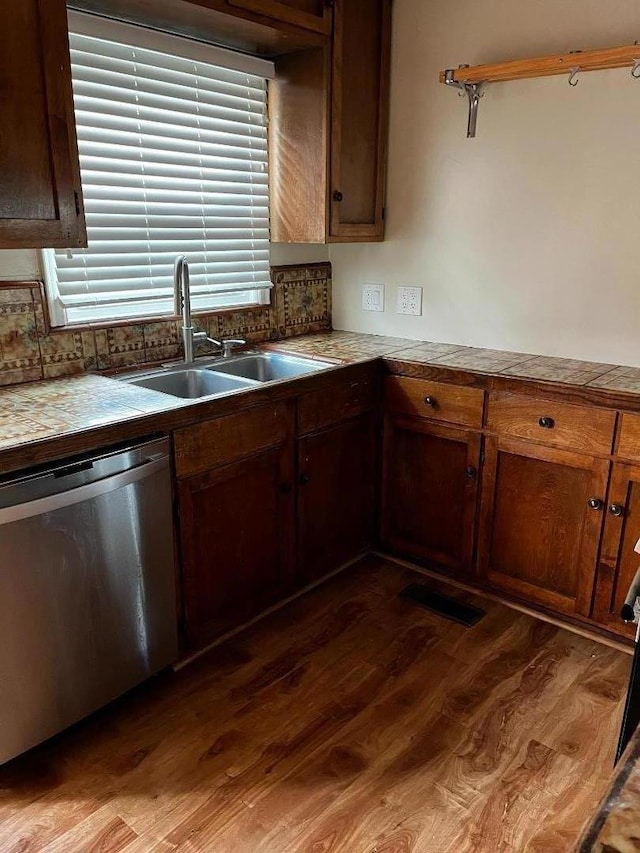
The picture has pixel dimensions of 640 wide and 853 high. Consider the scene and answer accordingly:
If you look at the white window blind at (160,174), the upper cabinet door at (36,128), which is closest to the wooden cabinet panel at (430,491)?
the white window blind at (160,174)

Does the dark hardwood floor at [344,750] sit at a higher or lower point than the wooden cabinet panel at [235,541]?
lower

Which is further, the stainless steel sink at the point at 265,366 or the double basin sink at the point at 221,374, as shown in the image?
the stainless steel sink at the point at 265,366

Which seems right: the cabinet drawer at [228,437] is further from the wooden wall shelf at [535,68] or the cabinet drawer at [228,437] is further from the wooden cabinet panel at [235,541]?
the wooden wall shelf at [535,68]

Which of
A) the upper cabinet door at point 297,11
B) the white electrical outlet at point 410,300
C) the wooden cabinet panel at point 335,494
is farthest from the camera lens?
the white electrical outlet at point 410,300

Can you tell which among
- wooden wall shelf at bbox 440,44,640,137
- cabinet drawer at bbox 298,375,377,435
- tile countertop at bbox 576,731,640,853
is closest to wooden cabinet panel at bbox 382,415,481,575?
cabinet drawer at bbox 298,375,377,435

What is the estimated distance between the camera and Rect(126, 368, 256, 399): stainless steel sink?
7.93 ft

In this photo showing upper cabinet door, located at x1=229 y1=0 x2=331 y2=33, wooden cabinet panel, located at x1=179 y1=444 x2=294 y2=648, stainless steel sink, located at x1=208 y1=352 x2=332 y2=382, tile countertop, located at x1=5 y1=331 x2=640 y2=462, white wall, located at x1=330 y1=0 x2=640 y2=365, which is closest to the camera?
tile countertop, located at x1=5 y1=331 x2=640 y2=462

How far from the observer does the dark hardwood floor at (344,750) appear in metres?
1.62

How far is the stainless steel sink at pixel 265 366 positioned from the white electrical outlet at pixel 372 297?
617 mm

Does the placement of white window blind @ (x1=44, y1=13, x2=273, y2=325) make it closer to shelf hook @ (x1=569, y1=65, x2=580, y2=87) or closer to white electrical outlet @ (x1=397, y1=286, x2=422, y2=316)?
white electrical outlet @ (x1=397, y1=286, x2=422, y2=316)

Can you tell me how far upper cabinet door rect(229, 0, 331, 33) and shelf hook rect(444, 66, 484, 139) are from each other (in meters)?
0.49

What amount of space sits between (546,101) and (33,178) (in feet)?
5.97

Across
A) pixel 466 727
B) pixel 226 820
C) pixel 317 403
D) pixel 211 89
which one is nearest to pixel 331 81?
pixel 211 89

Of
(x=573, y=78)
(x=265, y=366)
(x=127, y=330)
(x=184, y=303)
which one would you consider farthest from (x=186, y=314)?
(x=573, y=78)
